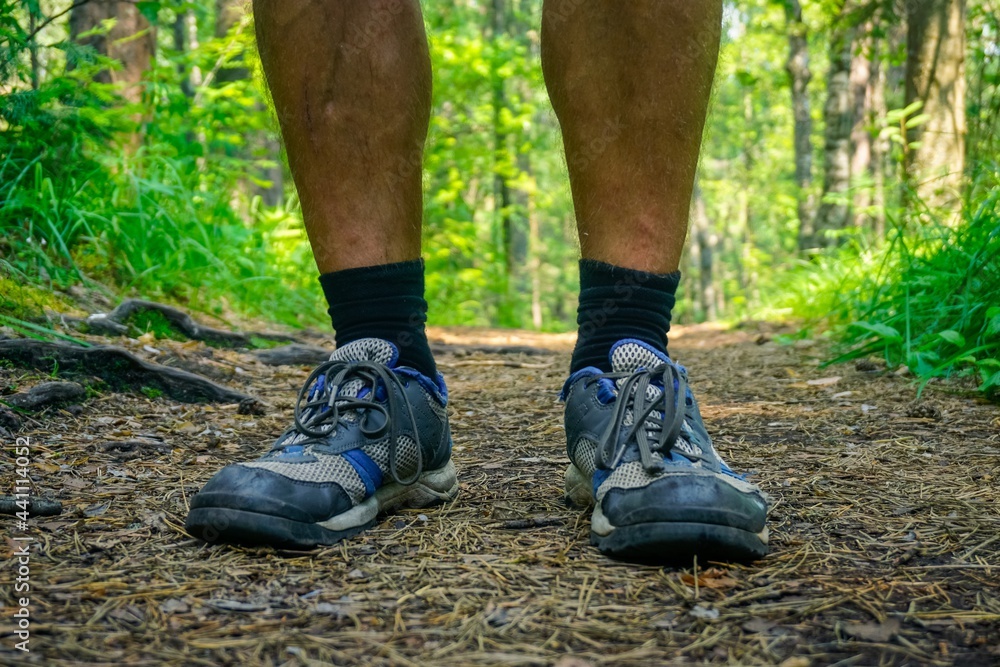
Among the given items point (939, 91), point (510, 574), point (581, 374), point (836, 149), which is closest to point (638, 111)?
point (581, 374)

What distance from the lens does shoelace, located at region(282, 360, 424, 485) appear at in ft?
4.47

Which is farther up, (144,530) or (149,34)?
(149,34)

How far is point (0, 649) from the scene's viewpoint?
2.67ft

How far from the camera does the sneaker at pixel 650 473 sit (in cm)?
111

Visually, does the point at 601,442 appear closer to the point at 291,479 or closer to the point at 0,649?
the point at 291,479

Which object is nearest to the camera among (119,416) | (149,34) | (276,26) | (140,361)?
(276,26)

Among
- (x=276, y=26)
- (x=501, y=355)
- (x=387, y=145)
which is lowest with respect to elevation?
(x=501, y=355)

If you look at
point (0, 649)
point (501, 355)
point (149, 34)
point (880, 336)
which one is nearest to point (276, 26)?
point (0, 649)

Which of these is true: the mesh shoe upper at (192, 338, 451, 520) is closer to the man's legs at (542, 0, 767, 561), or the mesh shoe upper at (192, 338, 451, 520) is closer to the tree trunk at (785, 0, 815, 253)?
the man's legs at (542, 0, 767, 561)

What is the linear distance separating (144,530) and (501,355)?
10.6ft

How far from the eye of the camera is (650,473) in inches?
46.8

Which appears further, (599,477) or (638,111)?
(638,111)

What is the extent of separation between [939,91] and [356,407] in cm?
457

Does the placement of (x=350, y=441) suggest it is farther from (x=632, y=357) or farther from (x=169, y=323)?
(x=169, y=323)
